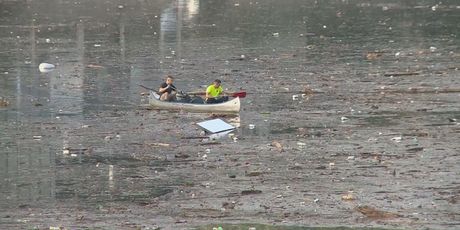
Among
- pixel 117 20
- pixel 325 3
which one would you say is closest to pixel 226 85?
pixel 117 20

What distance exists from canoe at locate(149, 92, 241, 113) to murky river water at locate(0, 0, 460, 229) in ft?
0.97

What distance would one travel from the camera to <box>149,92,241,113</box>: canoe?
23.5 meters

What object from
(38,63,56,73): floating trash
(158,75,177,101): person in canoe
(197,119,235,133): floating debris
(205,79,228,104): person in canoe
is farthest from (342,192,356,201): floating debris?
(38,63,56,73): floating trash

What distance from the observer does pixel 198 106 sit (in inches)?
936

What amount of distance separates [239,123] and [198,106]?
1169 millimetres

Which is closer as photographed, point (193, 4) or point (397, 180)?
point (397, 180)

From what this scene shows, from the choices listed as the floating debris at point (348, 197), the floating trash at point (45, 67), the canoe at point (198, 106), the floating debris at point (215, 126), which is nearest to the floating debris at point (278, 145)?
the floating debris at point (215, 126)

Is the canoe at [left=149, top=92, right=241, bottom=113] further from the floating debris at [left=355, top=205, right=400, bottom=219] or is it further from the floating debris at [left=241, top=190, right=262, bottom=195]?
the floating debris at [left=355, top=205, right=400, bottom=219]

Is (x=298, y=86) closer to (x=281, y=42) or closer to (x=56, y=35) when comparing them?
(x=281, y=42)

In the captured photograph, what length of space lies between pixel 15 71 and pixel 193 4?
1627 cm

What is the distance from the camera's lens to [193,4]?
44844mm

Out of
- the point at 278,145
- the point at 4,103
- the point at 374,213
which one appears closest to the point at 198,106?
the point at 278,145

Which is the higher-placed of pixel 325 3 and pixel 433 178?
pixel 325 3

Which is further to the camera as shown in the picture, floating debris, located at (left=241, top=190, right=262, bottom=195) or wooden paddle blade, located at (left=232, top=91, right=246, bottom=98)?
wooden paddle blade, located at (left=232, top=91, right=246, bottom=98)
